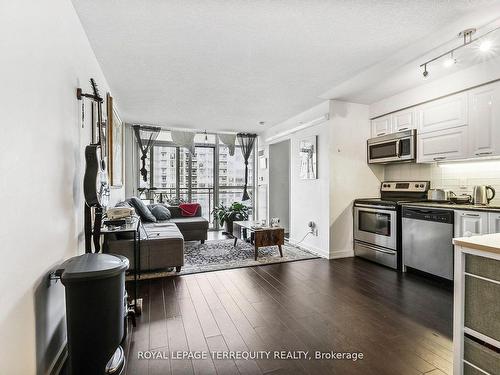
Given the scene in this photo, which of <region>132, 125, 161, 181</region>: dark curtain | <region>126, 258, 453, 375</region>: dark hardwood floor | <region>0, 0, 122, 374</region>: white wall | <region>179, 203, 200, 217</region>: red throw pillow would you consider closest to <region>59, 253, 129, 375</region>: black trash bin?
<region>0, 0, 122, 374</region>: white wall

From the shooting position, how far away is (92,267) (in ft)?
5.06

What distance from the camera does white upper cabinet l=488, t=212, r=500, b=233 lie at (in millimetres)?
2569

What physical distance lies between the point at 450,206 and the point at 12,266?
3.75 metres

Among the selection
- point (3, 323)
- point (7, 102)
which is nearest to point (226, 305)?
point (3, 323)

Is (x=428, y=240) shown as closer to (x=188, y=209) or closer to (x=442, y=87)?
(x=442, y=87)

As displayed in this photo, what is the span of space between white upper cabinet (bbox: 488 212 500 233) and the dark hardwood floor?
78 centimetres


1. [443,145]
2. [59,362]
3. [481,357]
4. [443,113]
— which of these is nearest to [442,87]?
[443,113]

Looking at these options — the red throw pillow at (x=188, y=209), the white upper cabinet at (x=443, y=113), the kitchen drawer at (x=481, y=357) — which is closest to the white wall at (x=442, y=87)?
the white upper cabinet at (x=443, y=113)

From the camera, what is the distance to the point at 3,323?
111cm

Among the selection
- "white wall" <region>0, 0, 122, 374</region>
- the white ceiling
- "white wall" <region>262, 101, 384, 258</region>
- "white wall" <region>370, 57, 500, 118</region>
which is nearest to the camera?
"white wall" <region>0, 0, 122, 374</region>

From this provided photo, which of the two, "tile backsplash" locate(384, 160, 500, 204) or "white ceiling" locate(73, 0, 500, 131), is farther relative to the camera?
"tile backsplash" locate(384, 160, 500, 204)

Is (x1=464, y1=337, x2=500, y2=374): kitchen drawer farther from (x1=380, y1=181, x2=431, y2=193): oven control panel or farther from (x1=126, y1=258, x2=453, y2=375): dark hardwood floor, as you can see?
(x1=380, y1=181, x2=431, y2=193): oven control panel

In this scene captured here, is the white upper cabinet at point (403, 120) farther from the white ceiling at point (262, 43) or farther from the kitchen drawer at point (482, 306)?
the kitchen drawer at point (482, 306)

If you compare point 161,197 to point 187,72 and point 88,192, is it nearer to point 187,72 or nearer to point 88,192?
point 187,72
